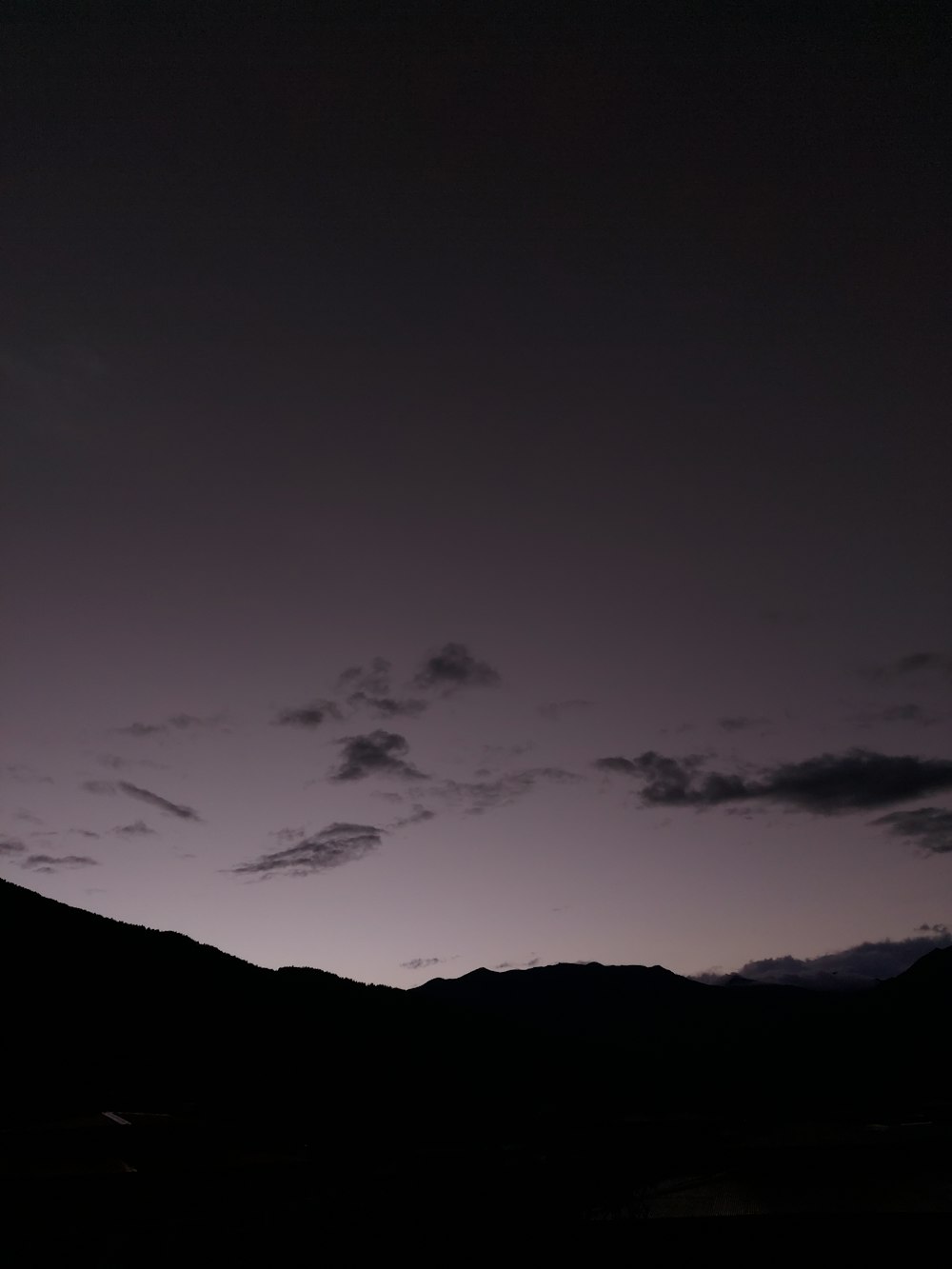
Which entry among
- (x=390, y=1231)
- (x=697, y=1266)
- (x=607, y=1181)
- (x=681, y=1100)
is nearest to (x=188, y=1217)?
(x=390, y=1231)

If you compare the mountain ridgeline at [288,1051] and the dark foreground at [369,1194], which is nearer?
the dark foreground at [369,1194]

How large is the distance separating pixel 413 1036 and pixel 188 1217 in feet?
243

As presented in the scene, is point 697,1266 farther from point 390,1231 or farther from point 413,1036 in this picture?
point 413,1036

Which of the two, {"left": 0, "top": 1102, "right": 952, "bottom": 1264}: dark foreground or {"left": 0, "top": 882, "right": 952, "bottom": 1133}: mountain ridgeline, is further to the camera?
{"left": 0, "top": 882, "right": 952, "bottom": 1133}: mountain ridgeline

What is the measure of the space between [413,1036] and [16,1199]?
76.6 meters

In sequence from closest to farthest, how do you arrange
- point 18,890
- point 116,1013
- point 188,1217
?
point 188,1217 < point 116,1013 < point 18,890

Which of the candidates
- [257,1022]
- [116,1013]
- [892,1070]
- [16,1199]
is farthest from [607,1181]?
[892,1070]

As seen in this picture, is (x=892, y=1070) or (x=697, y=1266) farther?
(x=892, y=1070)

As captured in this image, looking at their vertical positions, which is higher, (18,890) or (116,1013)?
(18,890)

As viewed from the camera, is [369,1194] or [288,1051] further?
[288,1051]

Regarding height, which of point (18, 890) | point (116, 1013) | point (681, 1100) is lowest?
point (681, 1100)

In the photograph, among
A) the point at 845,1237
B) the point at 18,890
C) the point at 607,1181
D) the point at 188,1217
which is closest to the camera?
the point at 845,1237

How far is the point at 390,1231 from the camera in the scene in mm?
22391

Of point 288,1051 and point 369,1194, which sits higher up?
point 288,1051
